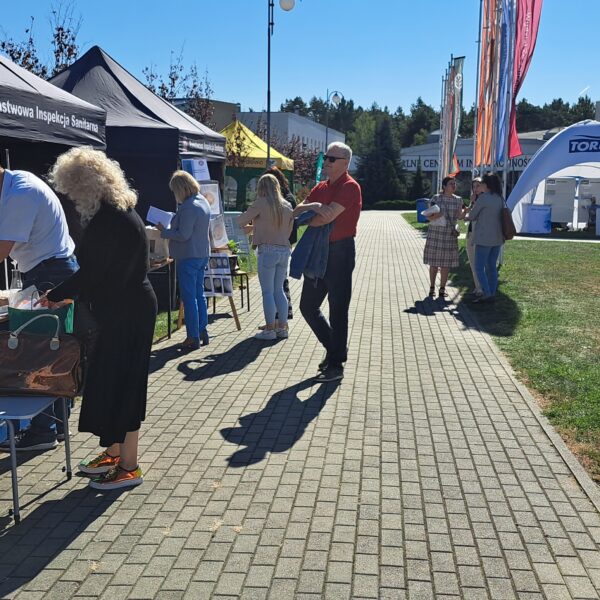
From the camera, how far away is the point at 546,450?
203 inches

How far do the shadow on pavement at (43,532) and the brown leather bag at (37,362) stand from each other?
657 mm

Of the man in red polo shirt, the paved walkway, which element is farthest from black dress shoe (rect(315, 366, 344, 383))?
the paved walkway

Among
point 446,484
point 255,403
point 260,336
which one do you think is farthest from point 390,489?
point 260,336

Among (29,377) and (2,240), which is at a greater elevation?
(2,240)

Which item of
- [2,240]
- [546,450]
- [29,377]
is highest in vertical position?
[2,240]

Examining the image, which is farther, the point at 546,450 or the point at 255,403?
the point at 255,403

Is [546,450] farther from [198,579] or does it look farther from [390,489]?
[198,579]

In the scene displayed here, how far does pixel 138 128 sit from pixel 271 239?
10.2 feet

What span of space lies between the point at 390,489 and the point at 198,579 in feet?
4.75

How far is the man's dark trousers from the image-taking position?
662 cm

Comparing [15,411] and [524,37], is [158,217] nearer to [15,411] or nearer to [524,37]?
[15,411]

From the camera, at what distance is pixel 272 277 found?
8.40 meters

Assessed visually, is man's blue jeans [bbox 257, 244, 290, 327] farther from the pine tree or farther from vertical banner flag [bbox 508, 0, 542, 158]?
the pine tree

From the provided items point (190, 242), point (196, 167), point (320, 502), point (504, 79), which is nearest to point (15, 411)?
point (320, 502)
